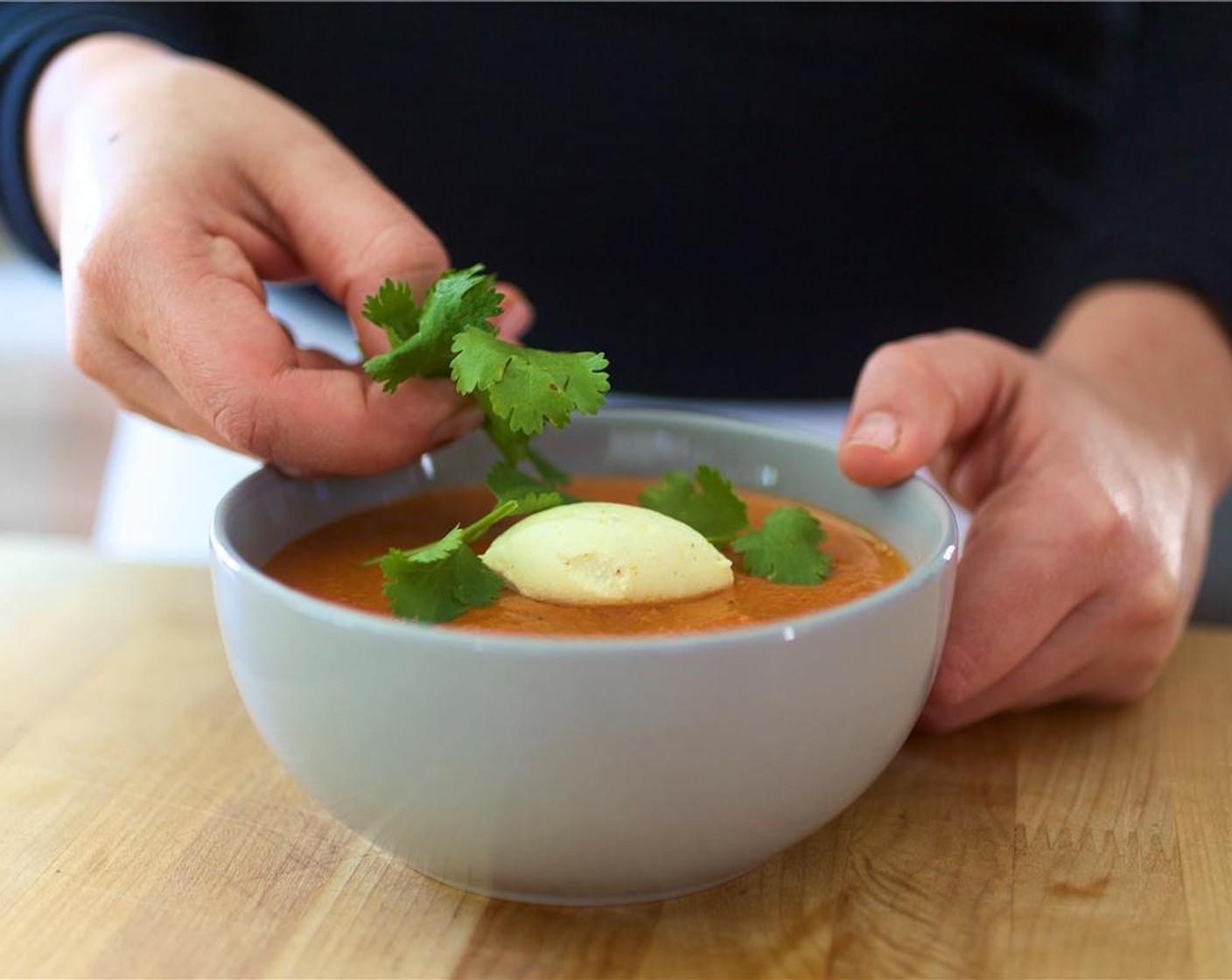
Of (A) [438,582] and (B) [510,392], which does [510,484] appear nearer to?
(B) [510,392]

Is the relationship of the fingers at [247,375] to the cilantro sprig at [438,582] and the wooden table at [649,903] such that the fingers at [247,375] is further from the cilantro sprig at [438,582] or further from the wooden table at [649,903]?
the wooden table at [649,903]

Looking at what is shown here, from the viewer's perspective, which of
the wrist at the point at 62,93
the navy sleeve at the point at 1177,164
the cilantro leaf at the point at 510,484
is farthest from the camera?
the navy sleeve at the point at 1177,164

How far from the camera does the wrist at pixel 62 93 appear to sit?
159 cm

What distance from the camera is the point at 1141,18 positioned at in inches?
80.3

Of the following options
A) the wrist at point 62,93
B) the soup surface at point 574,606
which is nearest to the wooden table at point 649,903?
the soup surface at point 574,606

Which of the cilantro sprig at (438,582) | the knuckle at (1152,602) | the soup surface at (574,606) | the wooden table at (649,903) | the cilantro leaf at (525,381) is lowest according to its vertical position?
the wooden table at (649,903)

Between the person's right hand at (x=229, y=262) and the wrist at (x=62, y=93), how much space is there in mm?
31

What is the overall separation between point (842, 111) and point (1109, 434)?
770 mm

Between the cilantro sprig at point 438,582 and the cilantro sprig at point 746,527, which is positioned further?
the cilantro sprig at point 746,527

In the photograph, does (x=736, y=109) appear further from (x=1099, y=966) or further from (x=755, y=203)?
(x=1099, y=966)

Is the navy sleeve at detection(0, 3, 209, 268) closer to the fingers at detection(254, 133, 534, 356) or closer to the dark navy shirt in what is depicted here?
the dark navy shirt

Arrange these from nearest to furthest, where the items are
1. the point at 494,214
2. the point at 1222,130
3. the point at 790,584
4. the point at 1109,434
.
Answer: the point at 790,584
the point at 1109,434
the point at 1222,130
the point at 494,214

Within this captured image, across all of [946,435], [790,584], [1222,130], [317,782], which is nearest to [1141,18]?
[1222,130]

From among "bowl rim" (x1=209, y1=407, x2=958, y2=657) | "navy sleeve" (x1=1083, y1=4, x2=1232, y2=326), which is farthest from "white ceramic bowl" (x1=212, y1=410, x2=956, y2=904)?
"navy sleeve" (x1=1083, y1=4, x2=1232, y2=326)
